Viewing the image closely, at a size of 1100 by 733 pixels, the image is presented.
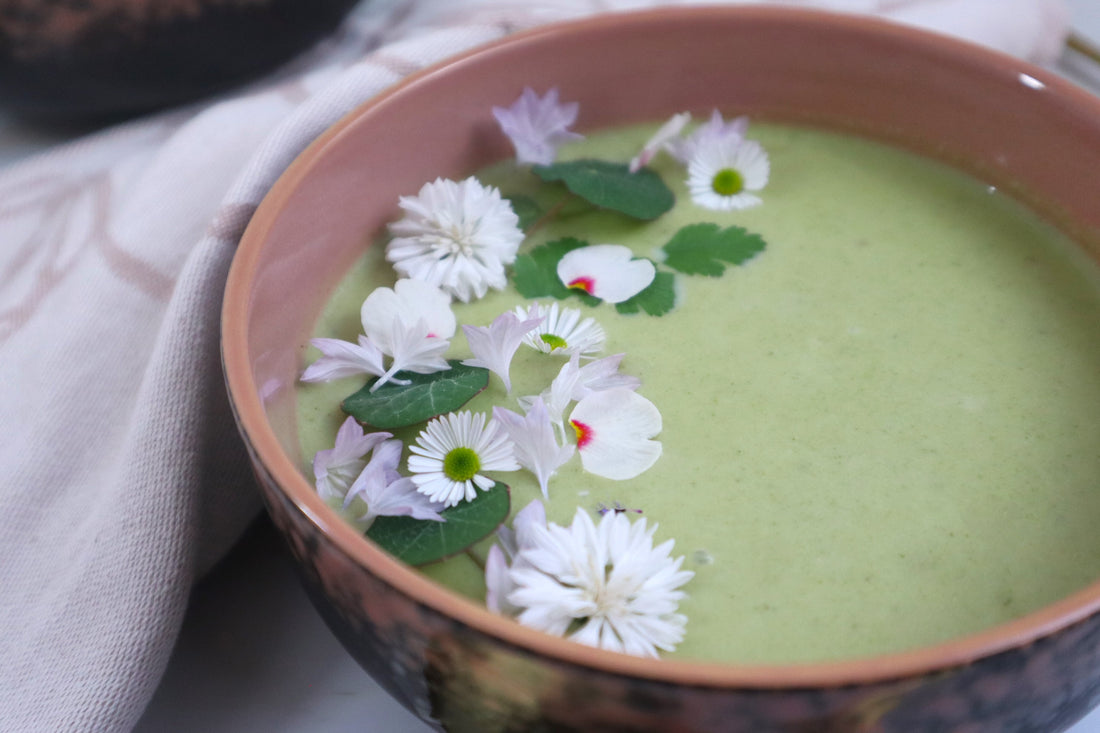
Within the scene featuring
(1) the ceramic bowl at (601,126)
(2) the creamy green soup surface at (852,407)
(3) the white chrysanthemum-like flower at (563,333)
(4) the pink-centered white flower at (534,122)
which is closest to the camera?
(1) the ceramic bowl at (601,126)

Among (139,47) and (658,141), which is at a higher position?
(658,141)

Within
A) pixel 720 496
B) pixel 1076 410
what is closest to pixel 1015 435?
pixel 1076 410

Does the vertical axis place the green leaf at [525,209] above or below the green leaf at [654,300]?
below

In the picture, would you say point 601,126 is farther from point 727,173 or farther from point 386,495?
point 386,495

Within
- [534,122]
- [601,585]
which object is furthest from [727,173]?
[601,585]

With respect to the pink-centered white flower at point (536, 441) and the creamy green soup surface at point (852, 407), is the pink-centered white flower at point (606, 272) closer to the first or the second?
the creamy green soup surface at point (852, 407)

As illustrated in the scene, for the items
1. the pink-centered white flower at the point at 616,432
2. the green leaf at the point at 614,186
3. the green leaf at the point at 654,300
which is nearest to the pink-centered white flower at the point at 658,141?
the green leaf at the point at 614,186
